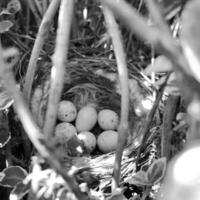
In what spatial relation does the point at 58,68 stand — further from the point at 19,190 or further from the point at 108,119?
the point at 108,119

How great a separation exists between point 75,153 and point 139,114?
328 mm

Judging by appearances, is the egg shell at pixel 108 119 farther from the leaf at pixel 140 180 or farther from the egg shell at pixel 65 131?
the leaf at pixel 140 180

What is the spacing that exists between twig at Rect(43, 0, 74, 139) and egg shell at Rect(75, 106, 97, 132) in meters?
0.82

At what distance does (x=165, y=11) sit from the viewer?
740mm

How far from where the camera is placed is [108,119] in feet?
6.12

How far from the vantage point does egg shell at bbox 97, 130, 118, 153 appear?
177 centimetres

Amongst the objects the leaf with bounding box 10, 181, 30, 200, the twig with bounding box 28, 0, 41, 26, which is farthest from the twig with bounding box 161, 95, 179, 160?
the twig with bounding box 28, 0, 41, 26

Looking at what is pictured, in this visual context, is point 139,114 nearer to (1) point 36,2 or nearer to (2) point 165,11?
(1) point 36,2

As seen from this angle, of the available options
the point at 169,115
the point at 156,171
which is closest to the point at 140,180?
the point at 156,171

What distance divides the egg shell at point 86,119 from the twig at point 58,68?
2.69ft

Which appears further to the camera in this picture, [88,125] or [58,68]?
[88,125]

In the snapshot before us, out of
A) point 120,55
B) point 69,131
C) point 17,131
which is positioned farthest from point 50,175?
point 69,131

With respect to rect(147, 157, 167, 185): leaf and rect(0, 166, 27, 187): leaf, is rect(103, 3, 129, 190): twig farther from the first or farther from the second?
rect(0, 166, 27, 187): leaf

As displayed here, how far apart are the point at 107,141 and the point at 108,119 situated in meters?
0.13
